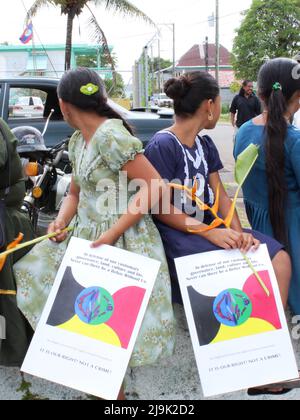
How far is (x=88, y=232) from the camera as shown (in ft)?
6.38

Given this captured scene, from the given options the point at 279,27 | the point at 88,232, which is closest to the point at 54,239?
the point at 88,232

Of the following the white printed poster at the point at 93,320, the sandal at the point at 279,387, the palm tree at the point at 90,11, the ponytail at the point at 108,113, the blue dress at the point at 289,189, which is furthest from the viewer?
the palm tree at the point at 90,11

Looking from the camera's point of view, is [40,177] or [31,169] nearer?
[31,169]

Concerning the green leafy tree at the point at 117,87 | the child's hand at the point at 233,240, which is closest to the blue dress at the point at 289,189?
the child's hand at the point at 233,240

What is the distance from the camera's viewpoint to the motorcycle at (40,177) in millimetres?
3395

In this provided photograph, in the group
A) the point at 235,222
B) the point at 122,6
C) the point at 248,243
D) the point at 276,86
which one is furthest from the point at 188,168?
the point at 122,6

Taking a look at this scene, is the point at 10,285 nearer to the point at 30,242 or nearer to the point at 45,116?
the point at 30,242

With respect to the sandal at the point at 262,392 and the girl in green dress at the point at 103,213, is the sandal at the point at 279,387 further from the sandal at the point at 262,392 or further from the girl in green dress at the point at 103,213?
the girl in green dress at the point at 103,213

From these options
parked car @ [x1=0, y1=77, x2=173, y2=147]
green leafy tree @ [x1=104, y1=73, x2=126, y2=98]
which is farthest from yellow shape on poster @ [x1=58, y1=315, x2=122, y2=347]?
green leafy tree @ [x1=104, y1=73, x2=126, y2=98]

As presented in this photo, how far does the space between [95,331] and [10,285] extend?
1.44 ft

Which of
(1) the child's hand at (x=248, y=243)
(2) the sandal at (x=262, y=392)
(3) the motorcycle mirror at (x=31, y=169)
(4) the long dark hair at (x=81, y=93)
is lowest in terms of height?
(2) the sandal at (x=262, y=392)

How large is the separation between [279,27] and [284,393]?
33627 millimetres

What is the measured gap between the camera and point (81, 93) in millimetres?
1871

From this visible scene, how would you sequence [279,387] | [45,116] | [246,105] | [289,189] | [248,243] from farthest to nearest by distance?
[246,105] < [45,116] < [289,189] < [279,387] < [248,243]
